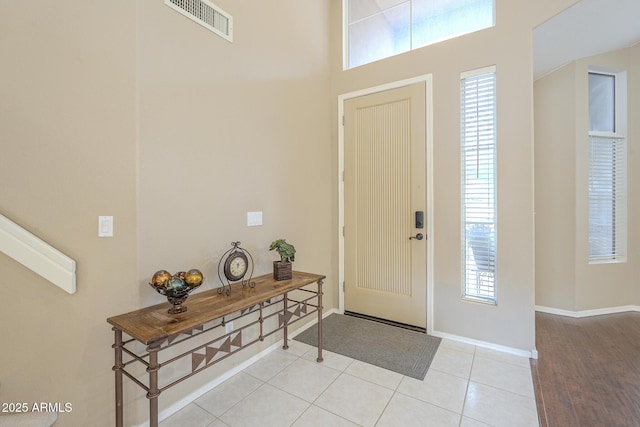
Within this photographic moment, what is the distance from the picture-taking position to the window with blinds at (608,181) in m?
3.13

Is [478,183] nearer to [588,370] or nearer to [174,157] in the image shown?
[588,370]

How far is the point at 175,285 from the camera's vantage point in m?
1.47

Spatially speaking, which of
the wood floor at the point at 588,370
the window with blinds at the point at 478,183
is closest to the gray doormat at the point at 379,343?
the window with blinds at the point at 478,183

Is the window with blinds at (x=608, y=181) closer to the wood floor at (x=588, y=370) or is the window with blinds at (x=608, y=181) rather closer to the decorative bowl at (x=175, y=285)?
the wood floor at (x=588, y=370)

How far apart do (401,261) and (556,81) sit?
283 cm

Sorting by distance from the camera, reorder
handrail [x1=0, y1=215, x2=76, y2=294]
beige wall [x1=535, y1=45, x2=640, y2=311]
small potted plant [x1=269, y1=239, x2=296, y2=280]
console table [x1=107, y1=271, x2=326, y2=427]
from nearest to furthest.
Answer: handrail [x1=0, y1=215, x2=76, y2=294]
console table [x1=107, y1=271, x2=326, y2=427]
small potted plant [x1=269, y1=239, x2=296, y2=280]
beige wall [x1=535, y1=45, x2=640, y2=311]

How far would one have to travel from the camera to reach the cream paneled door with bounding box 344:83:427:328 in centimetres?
277

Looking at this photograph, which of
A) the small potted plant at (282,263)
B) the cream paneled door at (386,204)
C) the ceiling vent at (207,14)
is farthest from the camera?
the cream paneled door at (386,204)

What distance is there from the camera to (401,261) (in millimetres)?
2885

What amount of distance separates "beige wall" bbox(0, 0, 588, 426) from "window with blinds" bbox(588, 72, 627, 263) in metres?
1.65

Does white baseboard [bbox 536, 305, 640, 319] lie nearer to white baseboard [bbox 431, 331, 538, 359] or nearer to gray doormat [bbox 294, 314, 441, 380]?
white baseboard [bbox 431, 331, 538, 359]

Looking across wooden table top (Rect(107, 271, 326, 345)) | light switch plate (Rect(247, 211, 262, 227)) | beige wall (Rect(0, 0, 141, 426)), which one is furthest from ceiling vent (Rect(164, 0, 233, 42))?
wooden table top (Rect(107, 271, 326, 345))

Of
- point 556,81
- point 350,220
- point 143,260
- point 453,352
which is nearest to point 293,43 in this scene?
point 350,220

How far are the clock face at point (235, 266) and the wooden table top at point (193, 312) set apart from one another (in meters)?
0.12
